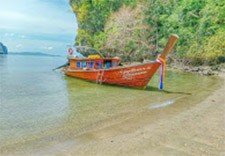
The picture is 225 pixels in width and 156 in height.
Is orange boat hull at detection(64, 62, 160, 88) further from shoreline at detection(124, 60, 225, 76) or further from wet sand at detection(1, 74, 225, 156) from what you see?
shoreline at detection(124, 60, 225, 76)

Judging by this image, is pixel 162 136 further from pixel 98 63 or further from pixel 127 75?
pixel 98 63

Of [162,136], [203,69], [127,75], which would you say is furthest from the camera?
[203,69]

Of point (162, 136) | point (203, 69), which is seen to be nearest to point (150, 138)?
point (162, 136)

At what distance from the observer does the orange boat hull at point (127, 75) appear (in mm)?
11937

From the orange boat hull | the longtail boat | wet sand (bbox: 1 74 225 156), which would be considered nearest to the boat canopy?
the longtail boat

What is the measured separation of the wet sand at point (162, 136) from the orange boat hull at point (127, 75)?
17.3ft

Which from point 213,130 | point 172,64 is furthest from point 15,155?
point 172,64

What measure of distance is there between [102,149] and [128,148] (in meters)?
0.56

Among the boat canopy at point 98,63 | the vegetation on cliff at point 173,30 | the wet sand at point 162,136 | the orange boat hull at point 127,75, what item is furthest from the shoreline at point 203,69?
the wet sand at point 162,136

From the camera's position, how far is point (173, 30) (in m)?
30.2

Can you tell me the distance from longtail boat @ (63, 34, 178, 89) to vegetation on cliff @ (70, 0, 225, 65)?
16485 mm

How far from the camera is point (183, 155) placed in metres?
3.66

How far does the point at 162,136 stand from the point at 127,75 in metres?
8.33

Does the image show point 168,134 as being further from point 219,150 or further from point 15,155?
point 15,155
